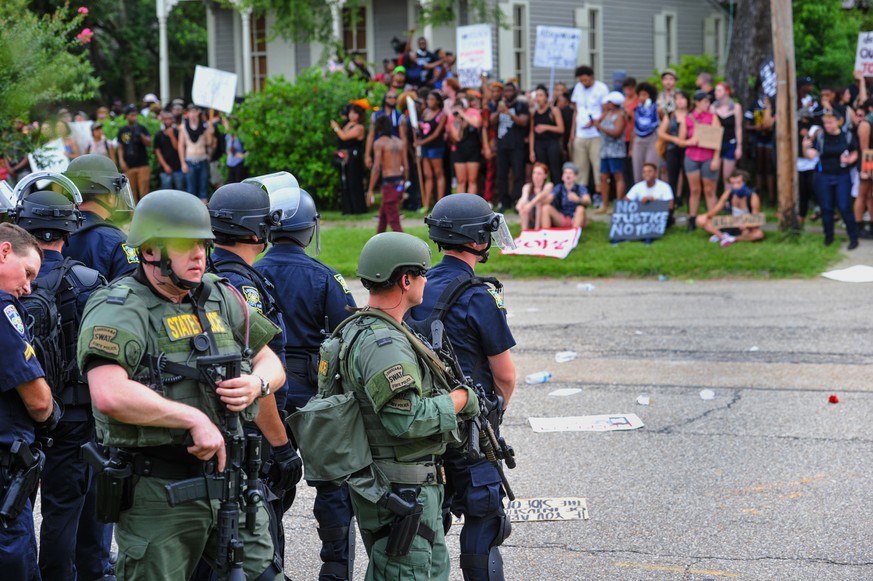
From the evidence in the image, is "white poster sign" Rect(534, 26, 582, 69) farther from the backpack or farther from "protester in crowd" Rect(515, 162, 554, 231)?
the backpack

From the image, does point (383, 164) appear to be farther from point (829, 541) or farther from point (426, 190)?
point (829, 541)

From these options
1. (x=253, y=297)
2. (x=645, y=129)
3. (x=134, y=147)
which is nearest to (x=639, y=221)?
(x=645, y=129)

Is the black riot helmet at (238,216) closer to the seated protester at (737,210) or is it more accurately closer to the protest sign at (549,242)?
the protest sign at (549,242)

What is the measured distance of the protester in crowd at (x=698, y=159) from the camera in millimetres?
16875

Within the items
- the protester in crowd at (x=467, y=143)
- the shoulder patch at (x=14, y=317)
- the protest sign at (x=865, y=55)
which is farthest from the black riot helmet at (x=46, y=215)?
the protest sign at (x=865, y=55)

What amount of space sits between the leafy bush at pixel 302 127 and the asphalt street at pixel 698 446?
8977 mm

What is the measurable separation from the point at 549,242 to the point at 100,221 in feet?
34.1

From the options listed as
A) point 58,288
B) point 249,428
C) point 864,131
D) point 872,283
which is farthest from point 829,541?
point 864,131

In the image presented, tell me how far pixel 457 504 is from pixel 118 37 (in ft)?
119

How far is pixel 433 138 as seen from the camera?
62.0 feet

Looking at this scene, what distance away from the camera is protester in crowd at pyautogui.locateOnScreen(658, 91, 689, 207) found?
17.1 meters

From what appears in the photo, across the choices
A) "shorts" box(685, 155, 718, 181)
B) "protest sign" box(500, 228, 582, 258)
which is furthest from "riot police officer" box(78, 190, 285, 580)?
"shorts" box(685, 155, 718, 181)

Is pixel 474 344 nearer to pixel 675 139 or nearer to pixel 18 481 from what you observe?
pixel 18 481

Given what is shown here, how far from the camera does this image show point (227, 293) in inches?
167
